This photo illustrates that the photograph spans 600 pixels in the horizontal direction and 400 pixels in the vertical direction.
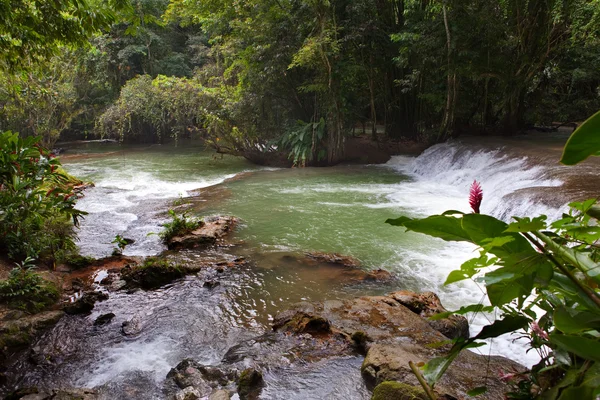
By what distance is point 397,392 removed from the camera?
97.2 inches

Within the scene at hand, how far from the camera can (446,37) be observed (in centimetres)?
1180

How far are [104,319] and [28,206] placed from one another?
79.6 inches

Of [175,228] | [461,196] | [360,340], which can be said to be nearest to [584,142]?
[360,340]

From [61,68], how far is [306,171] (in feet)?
41.9

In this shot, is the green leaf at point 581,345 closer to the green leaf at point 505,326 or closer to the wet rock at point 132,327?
the green leaf at point 505,326

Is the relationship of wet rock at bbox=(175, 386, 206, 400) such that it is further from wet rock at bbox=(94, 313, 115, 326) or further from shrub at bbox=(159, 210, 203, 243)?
shrub at bbox=(159, 210, 203, 243)

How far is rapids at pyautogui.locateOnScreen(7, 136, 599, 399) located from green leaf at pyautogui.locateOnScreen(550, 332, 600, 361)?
1438mm

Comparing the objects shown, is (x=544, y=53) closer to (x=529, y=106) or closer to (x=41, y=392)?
(x=529, y=106)

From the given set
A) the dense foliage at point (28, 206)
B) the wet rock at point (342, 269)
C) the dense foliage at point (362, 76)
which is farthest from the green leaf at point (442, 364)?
the dense foliage at point (362, 76)

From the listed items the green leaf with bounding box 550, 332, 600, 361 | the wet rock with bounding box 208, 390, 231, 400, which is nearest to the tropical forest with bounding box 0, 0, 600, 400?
the green leaf with bounding box 550, 332, 600, 361

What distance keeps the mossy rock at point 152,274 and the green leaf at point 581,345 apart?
16.8 feet

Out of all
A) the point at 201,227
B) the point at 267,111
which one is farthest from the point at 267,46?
the point at 201,227

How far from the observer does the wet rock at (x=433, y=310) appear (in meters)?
4.16

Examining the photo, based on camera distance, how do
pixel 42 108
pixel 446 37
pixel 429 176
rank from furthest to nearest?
pixel 42 108 < pixel 429 176 < pixel 446 37
